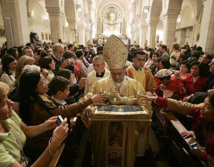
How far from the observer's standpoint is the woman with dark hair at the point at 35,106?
1.78m

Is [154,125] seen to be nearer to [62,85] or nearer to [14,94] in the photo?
[62,85]

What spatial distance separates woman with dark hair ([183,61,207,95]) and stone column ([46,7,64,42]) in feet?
26.3

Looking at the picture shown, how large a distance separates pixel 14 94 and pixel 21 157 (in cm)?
113

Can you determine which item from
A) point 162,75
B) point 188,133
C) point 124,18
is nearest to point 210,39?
point 162,75

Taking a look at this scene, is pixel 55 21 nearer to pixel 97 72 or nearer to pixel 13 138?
pixel 97 72

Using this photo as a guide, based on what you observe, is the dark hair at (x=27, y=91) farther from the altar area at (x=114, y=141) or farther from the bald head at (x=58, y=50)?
the bald head at (x=58, y=50)

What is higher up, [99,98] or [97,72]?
[97,72]

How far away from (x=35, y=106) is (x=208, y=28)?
6.49m

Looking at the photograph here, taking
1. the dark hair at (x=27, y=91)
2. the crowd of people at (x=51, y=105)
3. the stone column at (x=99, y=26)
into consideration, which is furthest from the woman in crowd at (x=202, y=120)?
the stone column at (x=99, y=26)

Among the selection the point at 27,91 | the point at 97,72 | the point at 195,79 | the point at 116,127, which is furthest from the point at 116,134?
the point at 195,79

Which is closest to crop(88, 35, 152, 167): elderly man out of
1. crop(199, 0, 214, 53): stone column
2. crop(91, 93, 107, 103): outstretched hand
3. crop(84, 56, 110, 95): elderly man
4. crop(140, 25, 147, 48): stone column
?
crop(91, 93, 107, 103): outstretched hand

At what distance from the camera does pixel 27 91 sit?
1.77 meters

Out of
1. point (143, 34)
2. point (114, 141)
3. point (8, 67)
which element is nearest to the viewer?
point (114, 141)

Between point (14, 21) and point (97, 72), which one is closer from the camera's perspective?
point (97, 72)
